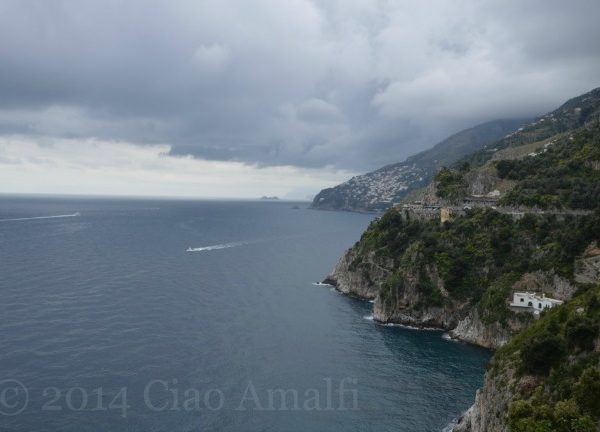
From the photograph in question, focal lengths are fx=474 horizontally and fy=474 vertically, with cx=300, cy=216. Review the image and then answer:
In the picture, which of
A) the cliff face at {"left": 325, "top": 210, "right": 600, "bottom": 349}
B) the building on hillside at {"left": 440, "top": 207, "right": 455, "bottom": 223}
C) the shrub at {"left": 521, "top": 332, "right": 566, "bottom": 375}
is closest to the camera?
the shrub at {"left": 521, "top": 332, "right": 566, "bottom": 375}

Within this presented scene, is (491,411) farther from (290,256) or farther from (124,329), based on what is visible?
(290,256)

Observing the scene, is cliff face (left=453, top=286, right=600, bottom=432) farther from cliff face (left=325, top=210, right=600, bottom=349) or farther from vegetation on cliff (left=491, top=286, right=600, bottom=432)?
cliff face (left=325, top=210, right=600, bottom=349)

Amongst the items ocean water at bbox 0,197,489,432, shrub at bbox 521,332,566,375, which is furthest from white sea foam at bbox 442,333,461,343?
shrub at bbox 521,332,566,375

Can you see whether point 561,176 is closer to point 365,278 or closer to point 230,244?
point 365,278

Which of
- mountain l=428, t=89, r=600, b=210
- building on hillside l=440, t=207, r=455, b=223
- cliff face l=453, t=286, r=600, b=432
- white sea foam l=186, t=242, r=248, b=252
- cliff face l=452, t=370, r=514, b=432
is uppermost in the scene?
mountain l=428, t=89, r=600, b=210

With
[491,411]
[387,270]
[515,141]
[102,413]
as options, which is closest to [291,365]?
[102,413]

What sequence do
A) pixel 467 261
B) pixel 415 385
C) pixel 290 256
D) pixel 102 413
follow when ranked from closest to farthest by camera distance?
pixel 102 413 < pixel 415 385 < pixel 467 261 < pixel 290 256

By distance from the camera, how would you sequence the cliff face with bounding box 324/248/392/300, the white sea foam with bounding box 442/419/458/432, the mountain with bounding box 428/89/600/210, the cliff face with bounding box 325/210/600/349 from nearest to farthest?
1. the white sea foam with bounding box 442/419/458/432
2. the cliff face with bounding box 325/210/600/349
3. the mountain with bounding box 428/89/600/210
4. the cliff face with bounding box 324/248/392/300
